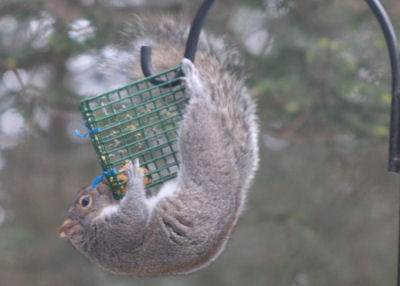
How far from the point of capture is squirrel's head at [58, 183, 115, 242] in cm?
238

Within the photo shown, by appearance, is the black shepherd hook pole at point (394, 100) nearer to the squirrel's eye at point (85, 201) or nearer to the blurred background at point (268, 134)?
the blurred background at point (268, 134)

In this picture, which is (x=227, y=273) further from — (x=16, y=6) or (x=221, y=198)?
(x=16, y=6)

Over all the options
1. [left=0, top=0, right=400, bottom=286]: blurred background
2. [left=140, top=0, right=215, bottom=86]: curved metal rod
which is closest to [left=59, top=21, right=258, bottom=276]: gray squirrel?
[left=140, top=0, right=215, bottom=86]: curved metal rod

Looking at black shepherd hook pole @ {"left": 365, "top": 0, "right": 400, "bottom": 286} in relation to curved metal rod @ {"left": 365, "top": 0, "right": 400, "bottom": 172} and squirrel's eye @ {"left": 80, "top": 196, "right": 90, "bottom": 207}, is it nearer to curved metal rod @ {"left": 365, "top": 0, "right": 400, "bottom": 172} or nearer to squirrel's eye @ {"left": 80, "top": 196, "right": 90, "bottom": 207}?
curved metal rod @ {"left": 365, "top": 0, "right": 400, "bottom": 172}

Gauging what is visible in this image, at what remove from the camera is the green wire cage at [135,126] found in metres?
2.03

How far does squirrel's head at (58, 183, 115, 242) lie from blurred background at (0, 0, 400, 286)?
555mm

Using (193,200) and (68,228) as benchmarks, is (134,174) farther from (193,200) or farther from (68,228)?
(68,228)

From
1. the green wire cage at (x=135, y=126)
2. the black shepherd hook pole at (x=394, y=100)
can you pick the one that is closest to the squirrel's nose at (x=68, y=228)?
the green wire cage at (x=135, y=126)

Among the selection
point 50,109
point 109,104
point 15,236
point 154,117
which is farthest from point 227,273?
point 109,104

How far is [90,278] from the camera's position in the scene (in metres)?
4.11

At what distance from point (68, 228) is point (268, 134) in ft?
5.38

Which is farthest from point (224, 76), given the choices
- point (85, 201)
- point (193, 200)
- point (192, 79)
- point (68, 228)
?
point (68, 228)

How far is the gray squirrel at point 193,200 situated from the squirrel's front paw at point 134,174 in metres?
0.08

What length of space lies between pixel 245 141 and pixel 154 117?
44 centimetres
